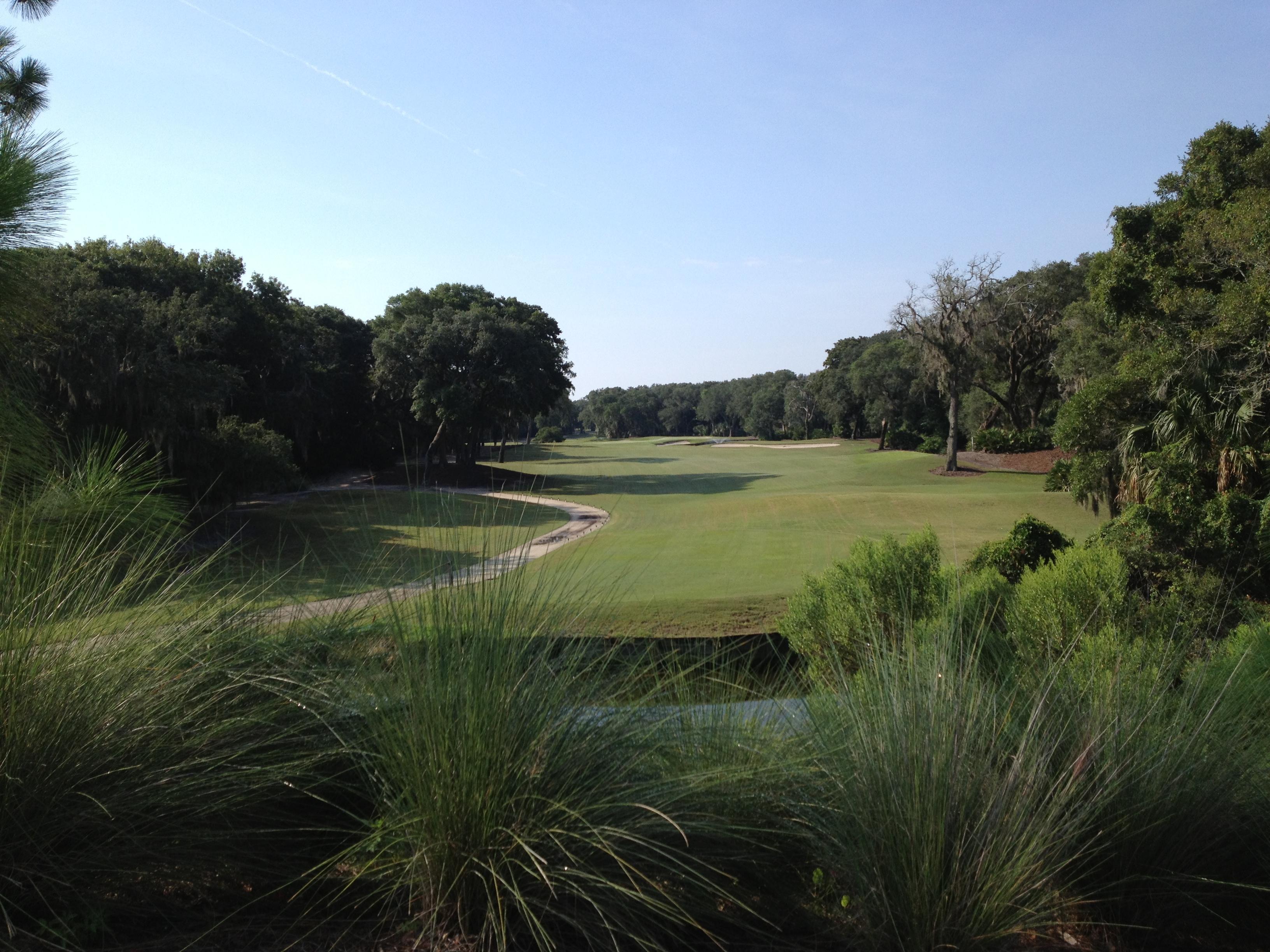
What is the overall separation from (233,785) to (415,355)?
38274mm

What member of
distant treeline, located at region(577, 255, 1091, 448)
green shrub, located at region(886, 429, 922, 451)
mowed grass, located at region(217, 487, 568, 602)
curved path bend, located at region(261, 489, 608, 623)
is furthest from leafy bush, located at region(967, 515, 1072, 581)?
green shrub, located at region(886, 429, 922, 451)

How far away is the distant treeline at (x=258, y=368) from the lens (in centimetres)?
2058

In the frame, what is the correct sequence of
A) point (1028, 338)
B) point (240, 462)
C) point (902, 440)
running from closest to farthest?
point (240, 462), point (1028, 338), point (902, 440)

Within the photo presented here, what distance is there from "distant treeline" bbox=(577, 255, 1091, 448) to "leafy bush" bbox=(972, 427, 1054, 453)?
2.73m

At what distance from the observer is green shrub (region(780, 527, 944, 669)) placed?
6.29 metres

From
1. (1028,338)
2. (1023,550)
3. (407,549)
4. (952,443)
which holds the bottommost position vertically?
(1023,550)

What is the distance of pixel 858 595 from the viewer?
229 inches

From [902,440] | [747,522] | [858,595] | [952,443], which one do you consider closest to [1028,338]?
[902,440]

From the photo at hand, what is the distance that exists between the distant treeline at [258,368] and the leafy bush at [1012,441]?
68.3 ft

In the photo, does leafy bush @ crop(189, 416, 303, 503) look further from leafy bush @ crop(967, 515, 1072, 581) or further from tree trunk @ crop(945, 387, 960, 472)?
tree trunk @ crop(945, 387, 960, 472)

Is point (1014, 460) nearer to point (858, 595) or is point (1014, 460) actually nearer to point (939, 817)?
point (858, 595)

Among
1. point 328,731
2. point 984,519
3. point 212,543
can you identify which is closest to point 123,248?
point 212,543

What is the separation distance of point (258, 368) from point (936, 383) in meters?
33.7

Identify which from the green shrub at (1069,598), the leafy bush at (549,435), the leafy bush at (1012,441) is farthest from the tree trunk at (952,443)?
the green shrub at (1069,598)
